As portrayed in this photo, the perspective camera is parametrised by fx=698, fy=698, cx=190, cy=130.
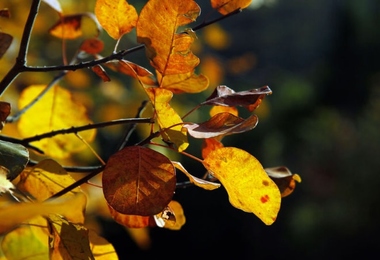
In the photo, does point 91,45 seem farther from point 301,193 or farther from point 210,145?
point 301,193

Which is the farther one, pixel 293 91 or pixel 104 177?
pixel 293 91

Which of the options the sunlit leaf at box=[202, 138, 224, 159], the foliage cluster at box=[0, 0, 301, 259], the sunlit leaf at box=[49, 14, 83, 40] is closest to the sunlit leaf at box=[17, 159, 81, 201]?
the foliage cluster at box=[0, 0, 301, 259]

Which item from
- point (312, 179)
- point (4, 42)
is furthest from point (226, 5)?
point (312, 179)

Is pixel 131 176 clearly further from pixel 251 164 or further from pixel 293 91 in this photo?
pixel 293 91

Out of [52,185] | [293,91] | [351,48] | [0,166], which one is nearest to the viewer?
[0,166]

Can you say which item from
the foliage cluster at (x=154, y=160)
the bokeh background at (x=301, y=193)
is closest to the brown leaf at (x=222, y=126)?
the foliage cluster at (x=154, y=160)

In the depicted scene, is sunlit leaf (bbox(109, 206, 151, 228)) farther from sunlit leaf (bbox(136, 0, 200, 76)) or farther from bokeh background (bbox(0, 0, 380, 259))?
bokeh background (bbox(0, 0, 380, 259))

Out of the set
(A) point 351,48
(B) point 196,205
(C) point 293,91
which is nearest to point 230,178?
(B) point 196,205
